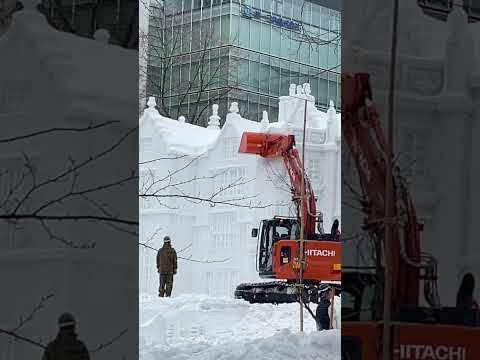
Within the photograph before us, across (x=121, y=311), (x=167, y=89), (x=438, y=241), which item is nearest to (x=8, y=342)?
(x=121, y=311)

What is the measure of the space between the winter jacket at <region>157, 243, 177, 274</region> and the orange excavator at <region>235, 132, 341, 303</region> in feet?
2.35

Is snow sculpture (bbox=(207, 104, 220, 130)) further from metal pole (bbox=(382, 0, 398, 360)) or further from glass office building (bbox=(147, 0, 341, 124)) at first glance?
metal pole (bbox=(382, 0, 398, 360))

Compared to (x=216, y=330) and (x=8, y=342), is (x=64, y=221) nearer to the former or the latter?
(x=8, y=342)

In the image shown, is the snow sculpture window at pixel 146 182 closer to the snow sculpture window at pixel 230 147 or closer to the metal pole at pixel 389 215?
the snow sculpture window at pixel 230 147

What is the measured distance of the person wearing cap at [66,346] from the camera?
2141 mm

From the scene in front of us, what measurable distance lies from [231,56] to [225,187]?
3.91 feet

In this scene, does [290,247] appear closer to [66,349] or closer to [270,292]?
[270,292]

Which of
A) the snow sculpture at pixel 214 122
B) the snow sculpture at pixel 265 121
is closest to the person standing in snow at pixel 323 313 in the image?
the snow sculpture at pixel 265 121

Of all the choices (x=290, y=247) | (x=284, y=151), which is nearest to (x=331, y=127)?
(x=284, y=151)

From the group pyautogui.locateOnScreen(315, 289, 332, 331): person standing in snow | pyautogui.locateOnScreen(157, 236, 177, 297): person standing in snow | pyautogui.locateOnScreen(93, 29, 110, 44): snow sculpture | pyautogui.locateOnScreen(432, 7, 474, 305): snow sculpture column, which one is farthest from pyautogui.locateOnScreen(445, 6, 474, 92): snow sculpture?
pyautogui.locateOnScreen(157, 236, 177, 297): person standing in snow

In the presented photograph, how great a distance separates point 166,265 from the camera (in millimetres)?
7785

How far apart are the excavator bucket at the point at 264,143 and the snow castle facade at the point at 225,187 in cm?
9

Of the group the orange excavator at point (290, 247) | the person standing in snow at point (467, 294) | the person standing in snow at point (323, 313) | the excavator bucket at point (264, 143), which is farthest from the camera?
the excavator bucket at point (264, 143)

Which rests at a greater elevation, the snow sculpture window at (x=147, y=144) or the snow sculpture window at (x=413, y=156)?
the snow sculpture window at (x=147, y=144)
